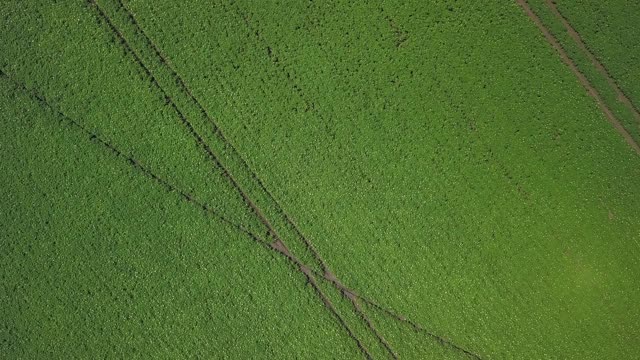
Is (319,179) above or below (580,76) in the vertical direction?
above

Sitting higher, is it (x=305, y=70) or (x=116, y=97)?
(x=116, y=97)

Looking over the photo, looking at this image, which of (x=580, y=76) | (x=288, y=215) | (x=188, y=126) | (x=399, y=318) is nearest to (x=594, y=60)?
(x=580, y=76)

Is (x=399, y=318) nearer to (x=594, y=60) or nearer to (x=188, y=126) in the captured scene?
(x=188, y=126)

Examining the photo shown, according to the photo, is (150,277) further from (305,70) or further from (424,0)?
(424,0)

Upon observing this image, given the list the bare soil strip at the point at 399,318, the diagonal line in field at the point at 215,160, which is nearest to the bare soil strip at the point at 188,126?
the diagonal line in field at the point at 215,160

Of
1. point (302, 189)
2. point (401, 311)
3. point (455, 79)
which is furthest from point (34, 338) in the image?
point (455, 79)
